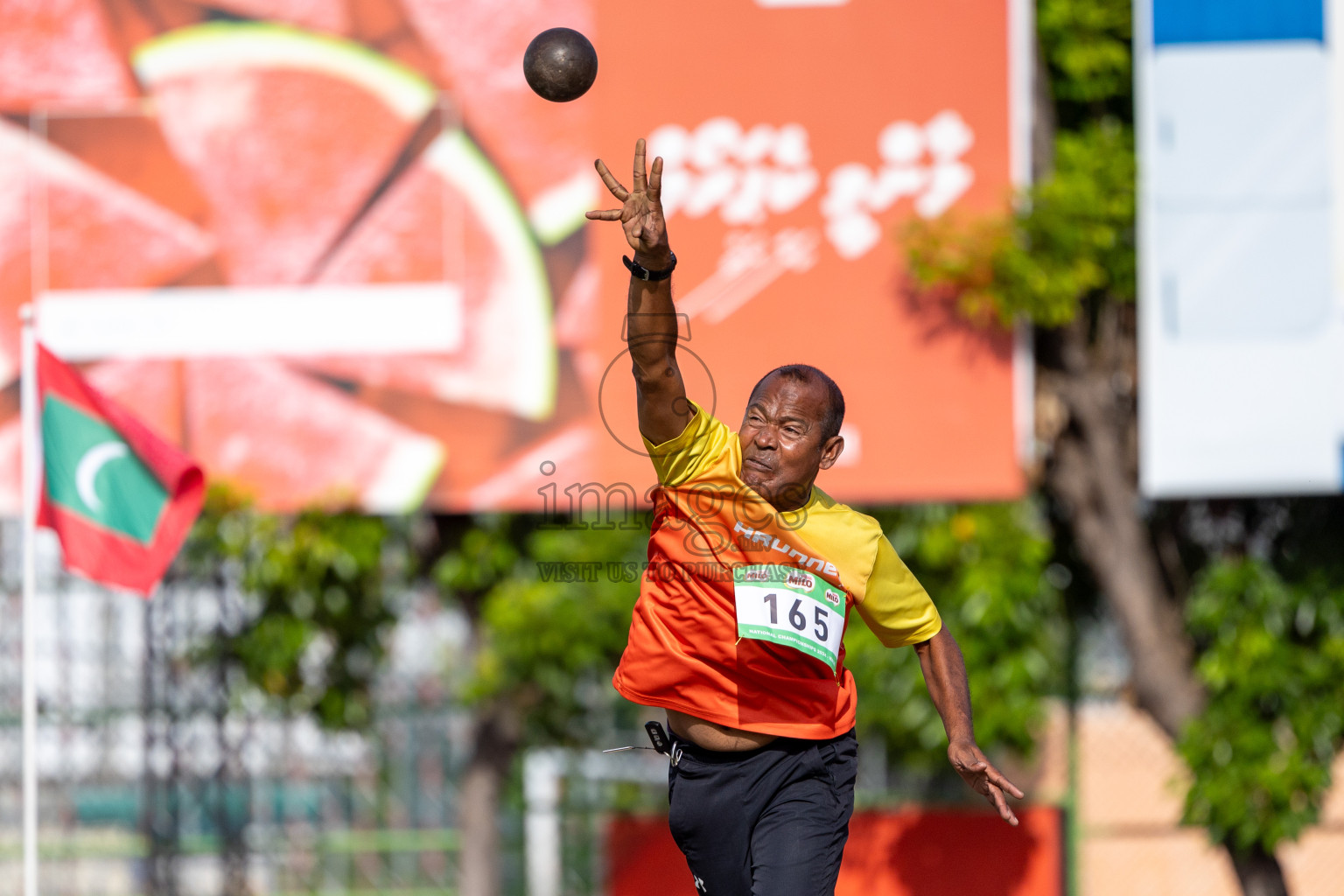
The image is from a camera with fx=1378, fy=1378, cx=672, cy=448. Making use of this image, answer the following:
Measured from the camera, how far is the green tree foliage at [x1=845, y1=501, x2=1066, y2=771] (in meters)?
6.99

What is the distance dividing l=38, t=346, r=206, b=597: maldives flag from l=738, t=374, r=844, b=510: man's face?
376 centimetres

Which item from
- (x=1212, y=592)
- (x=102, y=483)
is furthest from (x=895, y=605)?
(x=1212, y=592)

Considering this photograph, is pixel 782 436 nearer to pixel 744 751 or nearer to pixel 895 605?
pixel 895 605

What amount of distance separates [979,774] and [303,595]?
5.12 m

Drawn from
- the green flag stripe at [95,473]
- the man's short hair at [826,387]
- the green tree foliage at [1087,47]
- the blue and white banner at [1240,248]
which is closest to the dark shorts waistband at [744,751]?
the man's short hair at [826,387]

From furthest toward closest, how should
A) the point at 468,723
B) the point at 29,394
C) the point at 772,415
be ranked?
the point at 468,723 → the point at 29,394 → the point at 772,415

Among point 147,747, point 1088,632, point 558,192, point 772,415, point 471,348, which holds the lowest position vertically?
point 147,747

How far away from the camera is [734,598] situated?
3244 millimetres

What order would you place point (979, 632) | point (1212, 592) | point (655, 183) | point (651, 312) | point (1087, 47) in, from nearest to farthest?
point (655, 183) → point (651, 312) → point (979, 632) → point (1212, 592) → point (1087, 47)

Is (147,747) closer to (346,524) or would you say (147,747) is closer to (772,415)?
(346,524)

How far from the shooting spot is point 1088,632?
8.16 meters

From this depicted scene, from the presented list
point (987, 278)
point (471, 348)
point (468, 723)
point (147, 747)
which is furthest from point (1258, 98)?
point (147, 747)

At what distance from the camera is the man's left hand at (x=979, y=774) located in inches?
128

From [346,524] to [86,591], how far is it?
2.17 m
